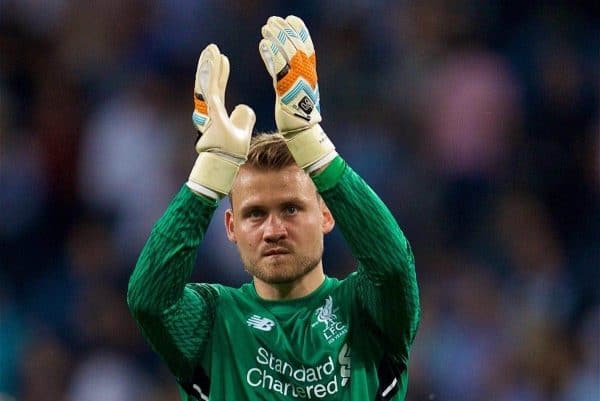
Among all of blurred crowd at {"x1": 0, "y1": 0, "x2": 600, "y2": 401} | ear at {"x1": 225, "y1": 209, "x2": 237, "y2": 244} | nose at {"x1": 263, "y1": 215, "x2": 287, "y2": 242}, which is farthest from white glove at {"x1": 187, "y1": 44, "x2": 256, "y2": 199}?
blurred crowd at {"x1": 0, "y1": 0, "x2": 600, "y2": 401}

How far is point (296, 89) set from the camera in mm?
3348

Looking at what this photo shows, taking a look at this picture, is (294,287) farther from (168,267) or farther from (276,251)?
(168,267)

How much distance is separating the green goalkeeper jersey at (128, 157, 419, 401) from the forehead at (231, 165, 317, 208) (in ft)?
0.79

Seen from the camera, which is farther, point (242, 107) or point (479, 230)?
point (479, 230)

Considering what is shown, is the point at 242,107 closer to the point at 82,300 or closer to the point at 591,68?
the point at 82,300

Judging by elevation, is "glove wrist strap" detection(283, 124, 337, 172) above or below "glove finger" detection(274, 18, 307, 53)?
below

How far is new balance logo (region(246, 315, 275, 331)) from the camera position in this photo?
3.66 meters

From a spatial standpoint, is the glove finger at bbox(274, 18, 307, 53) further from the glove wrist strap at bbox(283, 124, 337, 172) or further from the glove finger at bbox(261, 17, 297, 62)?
the glove wrist strap at bbox(283, 124, 337, 172)

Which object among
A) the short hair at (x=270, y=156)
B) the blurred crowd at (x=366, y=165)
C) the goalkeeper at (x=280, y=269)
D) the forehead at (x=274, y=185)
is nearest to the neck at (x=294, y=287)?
the goalkeeper at (x=280, y=269)

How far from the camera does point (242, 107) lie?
3451mm

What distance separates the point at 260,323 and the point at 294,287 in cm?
16

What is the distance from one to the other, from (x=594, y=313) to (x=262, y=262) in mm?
3706

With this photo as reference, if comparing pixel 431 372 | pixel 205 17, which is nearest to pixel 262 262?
pixel 431 372

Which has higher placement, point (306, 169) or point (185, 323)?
point (306, 169)
